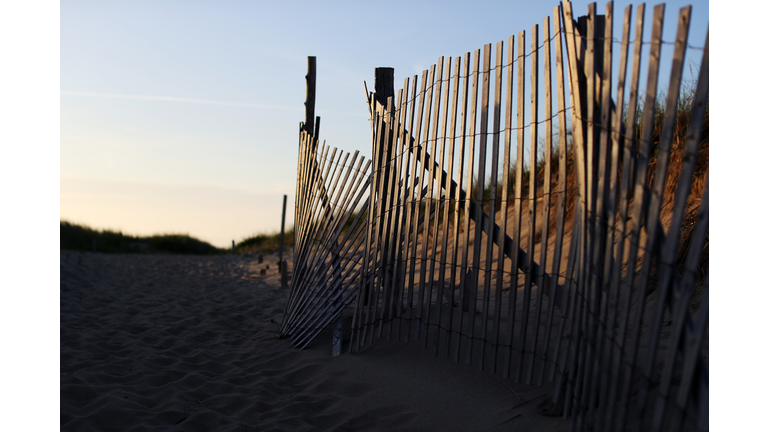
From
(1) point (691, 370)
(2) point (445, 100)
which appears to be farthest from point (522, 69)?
(1) point (691, 370)

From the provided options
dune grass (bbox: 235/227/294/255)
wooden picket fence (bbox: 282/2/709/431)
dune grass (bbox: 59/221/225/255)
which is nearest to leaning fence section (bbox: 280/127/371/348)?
wooden picket fence (bbox: 282/2/709/431)

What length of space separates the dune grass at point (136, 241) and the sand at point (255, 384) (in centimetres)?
1405

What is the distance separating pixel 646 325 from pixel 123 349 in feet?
13.0

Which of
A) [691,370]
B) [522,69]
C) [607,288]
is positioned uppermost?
[522,69]

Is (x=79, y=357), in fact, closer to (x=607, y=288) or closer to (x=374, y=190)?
(x=374, y=190)

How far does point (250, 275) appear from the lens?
10234 millimetres

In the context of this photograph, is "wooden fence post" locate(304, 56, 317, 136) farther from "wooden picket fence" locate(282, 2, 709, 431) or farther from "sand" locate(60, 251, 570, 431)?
"sand" locate(60, 251, 570, 431)

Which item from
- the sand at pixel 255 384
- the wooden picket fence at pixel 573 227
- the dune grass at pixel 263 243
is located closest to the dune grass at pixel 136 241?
the dune grass at pixel 263 243

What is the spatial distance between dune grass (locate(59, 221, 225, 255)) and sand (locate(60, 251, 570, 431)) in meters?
14.1

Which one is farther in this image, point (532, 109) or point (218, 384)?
point (218, 384)

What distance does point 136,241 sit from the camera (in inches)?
Result: 800

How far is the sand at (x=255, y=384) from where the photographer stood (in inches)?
107

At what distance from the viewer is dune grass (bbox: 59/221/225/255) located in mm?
18297

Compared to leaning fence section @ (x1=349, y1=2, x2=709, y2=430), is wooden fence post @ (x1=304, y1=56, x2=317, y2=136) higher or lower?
higher
